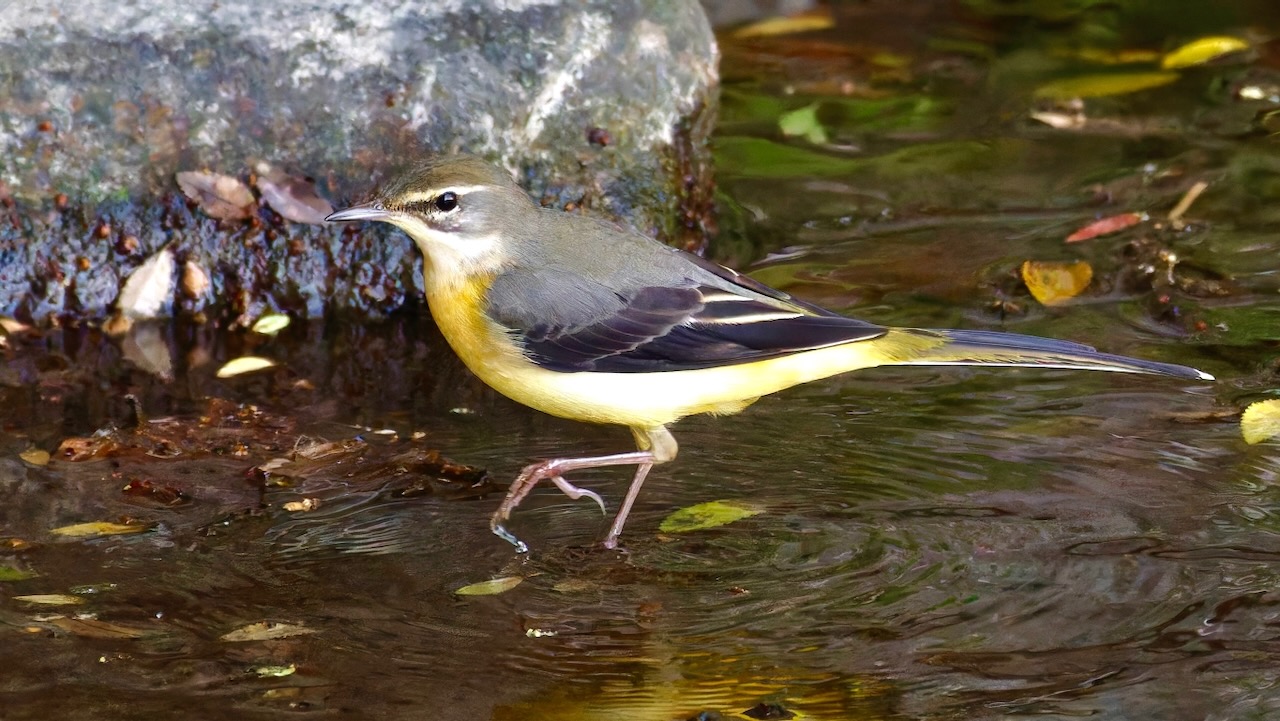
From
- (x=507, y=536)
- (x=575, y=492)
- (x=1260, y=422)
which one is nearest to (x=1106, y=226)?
(x=1260, y=422)

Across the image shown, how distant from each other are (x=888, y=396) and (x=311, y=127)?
3320 millimetres

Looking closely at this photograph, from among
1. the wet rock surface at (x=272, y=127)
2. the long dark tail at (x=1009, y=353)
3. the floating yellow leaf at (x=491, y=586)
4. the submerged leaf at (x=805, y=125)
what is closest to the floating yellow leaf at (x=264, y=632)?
the floating yellow leaf at (x=491, y=586)

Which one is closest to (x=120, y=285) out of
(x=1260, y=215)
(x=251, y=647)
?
(x=251, y=647)

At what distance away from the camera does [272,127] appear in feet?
26.1

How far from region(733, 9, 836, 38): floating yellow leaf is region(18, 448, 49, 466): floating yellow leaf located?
709cm

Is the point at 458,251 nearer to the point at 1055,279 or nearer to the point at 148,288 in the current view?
the point at 148,288

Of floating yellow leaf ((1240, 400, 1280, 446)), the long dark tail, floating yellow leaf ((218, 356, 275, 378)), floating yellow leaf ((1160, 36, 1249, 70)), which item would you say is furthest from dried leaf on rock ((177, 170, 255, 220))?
floating yellow leaf ((1160, 36, 1249, 70))

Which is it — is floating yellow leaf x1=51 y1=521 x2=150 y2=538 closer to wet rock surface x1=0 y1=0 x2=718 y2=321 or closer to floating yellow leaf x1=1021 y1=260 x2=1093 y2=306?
wet rock surface x1=0 y1=0 x2=718 y2=321

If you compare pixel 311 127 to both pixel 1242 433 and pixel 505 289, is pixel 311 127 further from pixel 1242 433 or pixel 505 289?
pixel 1242 433

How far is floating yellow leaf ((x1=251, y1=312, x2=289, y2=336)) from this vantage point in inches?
309

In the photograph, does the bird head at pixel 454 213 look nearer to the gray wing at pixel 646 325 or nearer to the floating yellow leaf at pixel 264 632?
the gray wing at pixel 646 325

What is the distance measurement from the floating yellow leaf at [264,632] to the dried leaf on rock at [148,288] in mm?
3290

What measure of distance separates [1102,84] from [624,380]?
5778 mm

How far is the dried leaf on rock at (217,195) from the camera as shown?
788 cm
